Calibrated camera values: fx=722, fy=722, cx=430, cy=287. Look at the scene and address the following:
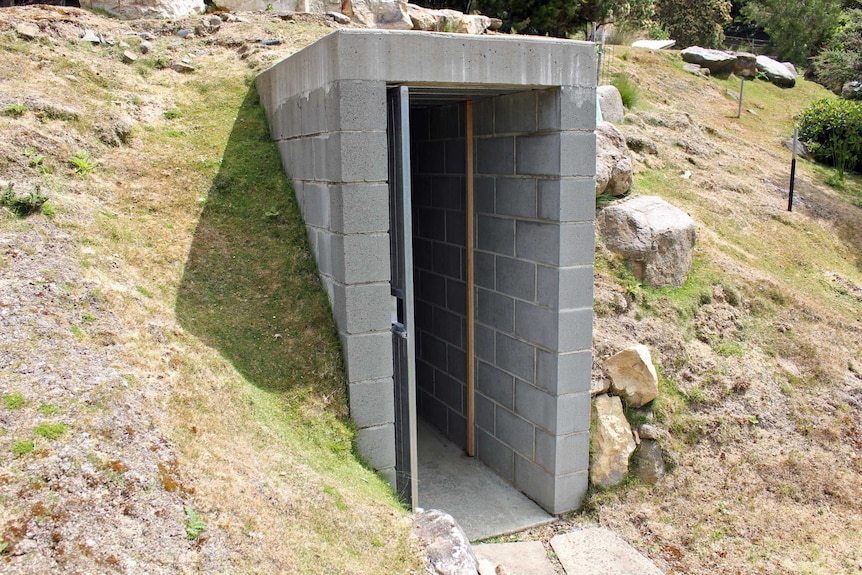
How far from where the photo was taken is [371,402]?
227 inches

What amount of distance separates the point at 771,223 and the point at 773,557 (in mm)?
6328

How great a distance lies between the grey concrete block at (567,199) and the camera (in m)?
5.98

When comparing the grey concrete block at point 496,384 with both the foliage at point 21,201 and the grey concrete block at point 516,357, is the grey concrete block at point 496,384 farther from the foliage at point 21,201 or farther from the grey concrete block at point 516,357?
the foliage at point 21,201

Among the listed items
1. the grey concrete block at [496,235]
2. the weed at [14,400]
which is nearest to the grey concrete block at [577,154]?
the grey concrete block at [496,235]

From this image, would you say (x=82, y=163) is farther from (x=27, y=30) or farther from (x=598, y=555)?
(x=598, y=555)

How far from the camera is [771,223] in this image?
10.8 metres

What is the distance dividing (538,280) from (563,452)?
5.02 ft

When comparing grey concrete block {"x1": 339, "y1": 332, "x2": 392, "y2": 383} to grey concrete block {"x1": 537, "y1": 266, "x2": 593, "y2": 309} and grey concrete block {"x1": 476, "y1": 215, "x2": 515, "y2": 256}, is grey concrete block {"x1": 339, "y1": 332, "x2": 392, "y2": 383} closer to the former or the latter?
grey concrete block {"x1": 537, "y1": 266, "x2": 593, "y2": 309}

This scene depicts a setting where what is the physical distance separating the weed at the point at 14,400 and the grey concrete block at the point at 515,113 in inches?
169

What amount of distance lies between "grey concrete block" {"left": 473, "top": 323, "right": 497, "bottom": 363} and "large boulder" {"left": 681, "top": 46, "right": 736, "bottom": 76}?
49.0 feet

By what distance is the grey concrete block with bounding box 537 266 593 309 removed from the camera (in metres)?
6.08

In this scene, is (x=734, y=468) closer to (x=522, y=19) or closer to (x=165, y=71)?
(x=165, y=71)

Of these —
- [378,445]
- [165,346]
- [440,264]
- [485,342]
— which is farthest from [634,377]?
[165,346]

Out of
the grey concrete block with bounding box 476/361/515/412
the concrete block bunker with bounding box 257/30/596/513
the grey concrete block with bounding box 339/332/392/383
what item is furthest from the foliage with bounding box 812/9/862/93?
the grey concrete block with bounding box 339/332/392/383
